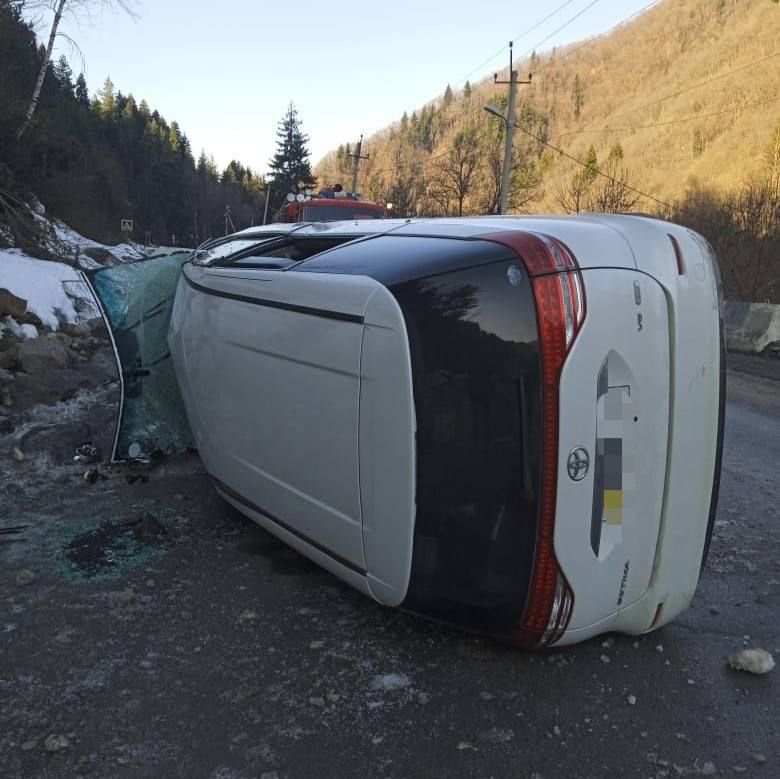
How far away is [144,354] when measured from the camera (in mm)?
4832

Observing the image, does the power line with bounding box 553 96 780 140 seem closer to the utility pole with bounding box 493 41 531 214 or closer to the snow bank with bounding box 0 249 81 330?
the utility pole with bounding box 493 41 531 214

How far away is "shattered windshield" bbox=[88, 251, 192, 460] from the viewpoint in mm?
4738

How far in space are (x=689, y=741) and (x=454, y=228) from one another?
6.49ft

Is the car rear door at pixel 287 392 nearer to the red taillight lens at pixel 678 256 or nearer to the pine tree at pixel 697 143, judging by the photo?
the red taillight lens at pixel 678 256

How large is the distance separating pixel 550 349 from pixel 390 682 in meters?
1.33

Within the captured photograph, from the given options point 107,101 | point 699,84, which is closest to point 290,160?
point 107,101

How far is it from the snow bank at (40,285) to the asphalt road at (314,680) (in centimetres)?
652

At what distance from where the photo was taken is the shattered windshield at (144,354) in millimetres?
4738

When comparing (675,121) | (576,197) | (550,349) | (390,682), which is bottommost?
(390,682)

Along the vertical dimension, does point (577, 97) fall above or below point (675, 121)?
above

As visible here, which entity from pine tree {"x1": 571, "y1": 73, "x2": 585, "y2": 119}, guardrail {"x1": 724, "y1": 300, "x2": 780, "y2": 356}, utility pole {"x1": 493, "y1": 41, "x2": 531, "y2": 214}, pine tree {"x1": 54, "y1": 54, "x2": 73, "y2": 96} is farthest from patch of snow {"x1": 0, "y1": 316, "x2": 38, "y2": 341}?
pine tree {"x1": 571, "y1": 73, "x2": 585, "y2": 119}

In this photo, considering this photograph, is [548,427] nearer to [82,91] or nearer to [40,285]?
[40,285]

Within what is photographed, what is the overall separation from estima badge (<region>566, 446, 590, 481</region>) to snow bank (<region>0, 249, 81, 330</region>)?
8497 millimetres

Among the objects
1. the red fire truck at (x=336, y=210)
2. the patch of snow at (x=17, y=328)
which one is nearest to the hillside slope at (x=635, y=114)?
the red fire truck at (x=336, y=210)
